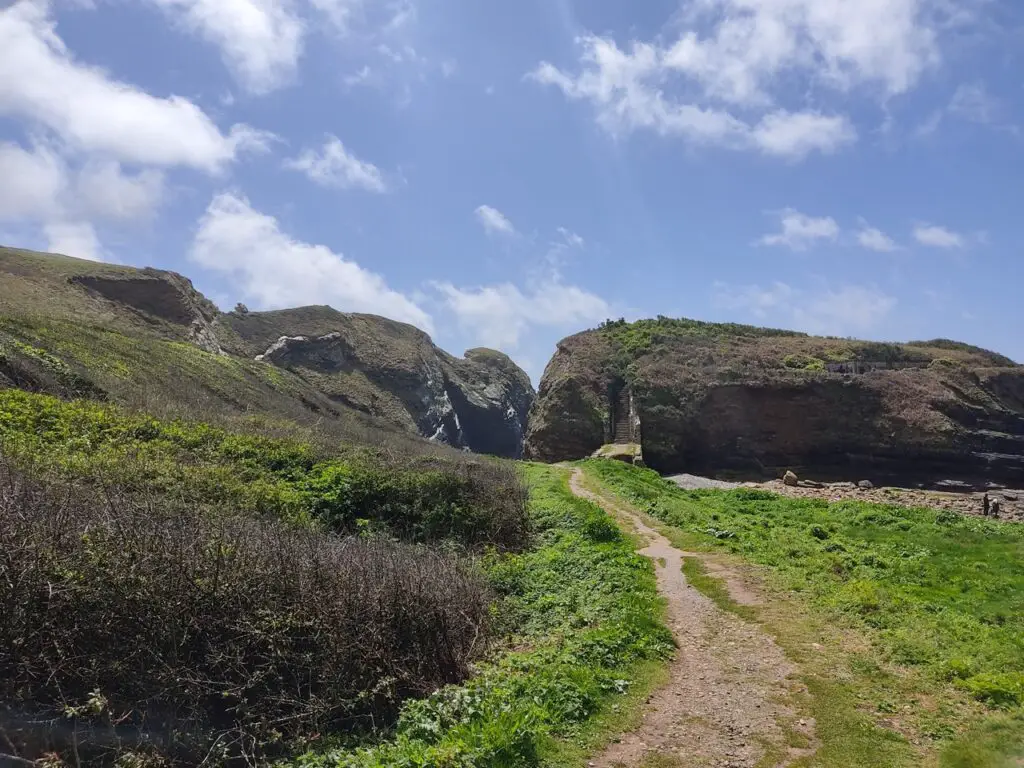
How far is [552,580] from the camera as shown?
12031 millimetres

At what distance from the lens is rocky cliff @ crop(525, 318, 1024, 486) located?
38438 mm

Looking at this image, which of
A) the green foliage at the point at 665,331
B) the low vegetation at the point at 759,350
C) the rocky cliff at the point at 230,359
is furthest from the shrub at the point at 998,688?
the green foliage at the point at 665,331

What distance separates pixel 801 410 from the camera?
136ft

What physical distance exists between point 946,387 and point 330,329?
2060 inches

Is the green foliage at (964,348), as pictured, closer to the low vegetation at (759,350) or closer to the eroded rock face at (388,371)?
the low vegetation at (759,350)

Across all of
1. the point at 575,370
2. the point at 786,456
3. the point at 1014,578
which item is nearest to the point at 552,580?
the point at 1014,578

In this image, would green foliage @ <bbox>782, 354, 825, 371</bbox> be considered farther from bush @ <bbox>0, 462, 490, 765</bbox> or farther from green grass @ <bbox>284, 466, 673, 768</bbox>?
bush @ <bbox>0, 462, 490, 765</bbox>

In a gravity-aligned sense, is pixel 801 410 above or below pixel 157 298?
below

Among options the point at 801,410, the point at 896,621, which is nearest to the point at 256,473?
the point at 896,621

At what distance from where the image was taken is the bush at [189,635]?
221 inches

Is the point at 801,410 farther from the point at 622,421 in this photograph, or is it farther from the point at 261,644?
the point at 261,644

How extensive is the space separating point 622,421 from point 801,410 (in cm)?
1139

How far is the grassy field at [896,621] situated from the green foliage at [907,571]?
0.9 inches

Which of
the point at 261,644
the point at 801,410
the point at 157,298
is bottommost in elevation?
the point at 261,644
